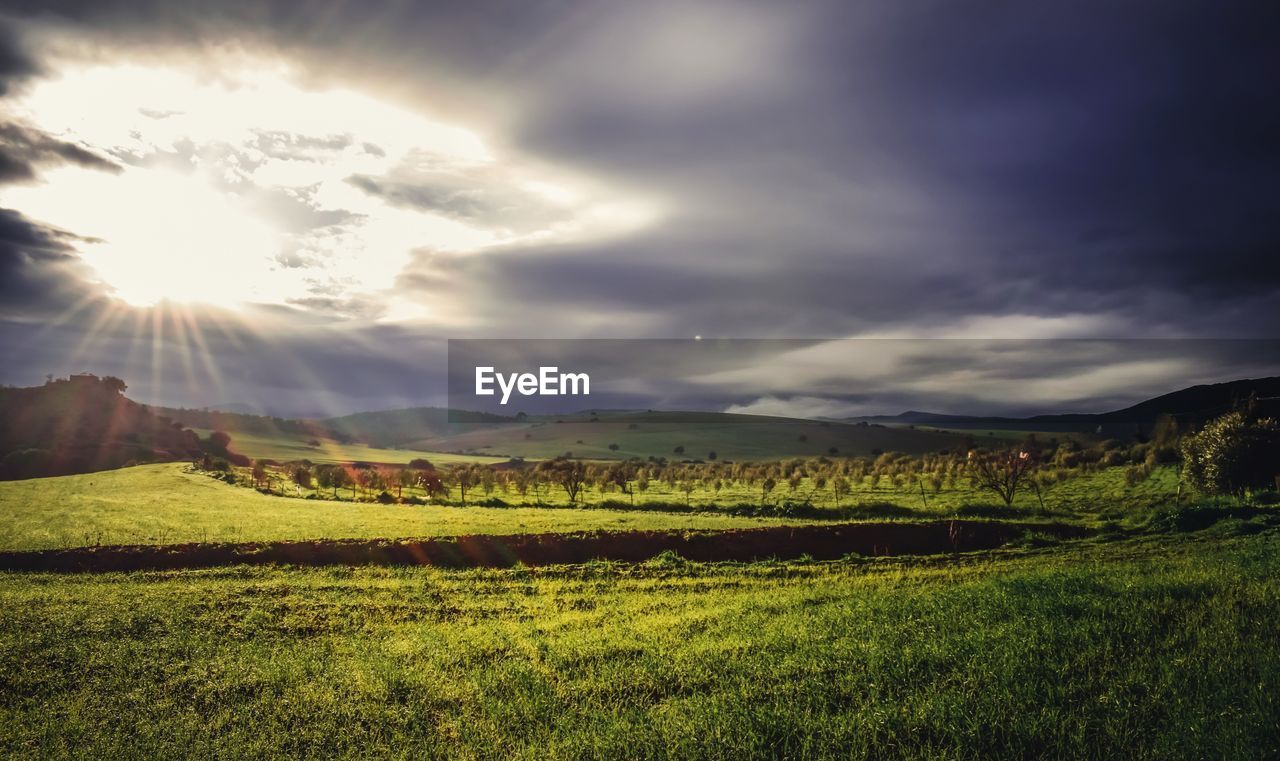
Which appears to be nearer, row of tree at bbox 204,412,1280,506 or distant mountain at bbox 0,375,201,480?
row of tree at bbox 204,412,1280,506

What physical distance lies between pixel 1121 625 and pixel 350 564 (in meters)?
24.3

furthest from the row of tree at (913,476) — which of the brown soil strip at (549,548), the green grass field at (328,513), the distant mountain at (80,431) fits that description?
the distant mountain at (80,431)

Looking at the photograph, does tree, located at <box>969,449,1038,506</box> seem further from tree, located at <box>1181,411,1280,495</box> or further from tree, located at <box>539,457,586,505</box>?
tree, located at <box>539,457,586,505</box>

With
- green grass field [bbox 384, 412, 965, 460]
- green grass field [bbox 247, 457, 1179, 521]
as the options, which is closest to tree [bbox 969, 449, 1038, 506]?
green grass field [bbox 247, 457, 1179, 521]

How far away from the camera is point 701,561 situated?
89.2 feet

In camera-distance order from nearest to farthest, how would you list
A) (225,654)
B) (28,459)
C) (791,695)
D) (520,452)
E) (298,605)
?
(791,695) → (225,654) → (298,605) → (28,459) → (520,452)

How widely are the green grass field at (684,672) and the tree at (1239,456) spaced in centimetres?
3079

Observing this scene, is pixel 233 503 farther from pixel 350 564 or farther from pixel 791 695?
pixel 791 695

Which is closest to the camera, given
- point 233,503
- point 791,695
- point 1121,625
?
point 791,695

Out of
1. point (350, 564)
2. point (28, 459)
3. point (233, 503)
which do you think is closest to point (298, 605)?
point (350, 564)

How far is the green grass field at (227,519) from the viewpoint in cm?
3281

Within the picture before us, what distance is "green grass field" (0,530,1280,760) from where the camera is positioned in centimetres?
794

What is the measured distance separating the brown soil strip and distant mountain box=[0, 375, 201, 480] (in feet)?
324

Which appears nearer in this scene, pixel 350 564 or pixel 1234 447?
pixel 350 564
